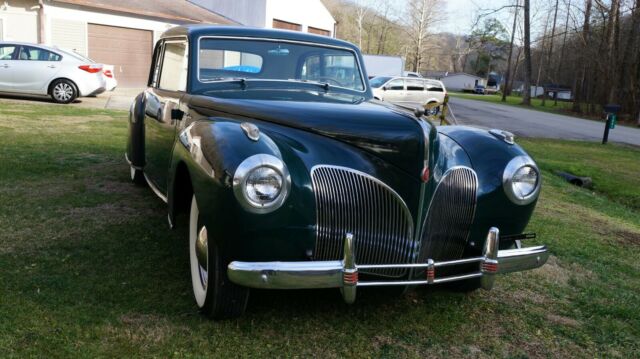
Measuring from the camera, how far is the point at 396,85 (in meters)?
21.7

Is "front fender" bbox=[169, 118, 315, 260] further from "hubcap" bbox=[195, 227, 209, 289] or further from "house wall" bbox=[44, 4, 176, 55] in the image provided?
"house wall" bbox=[44, 4, 176, 55]

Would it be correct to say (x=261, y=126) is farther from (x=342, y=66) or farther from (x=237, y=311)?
(x=342, y=66)

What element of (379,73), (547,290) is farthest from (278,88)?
(379,73)

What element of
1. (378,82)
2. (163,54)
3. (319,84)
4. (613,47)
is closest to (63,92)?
(163,54)

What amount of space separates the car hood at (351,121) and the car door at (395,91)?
18.2 m

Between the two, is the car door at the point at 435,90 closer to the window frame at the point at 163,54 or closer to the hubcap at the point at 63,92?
the hubcap at the point at 63,92

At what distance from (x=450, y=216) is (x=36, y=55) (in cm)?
1333

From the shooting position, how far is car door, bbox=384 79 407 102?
2130cm

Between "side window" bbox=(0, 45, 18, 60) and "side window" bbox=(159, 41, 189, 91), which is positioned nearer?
"side window" bbox=(159, 41, 189, 91)

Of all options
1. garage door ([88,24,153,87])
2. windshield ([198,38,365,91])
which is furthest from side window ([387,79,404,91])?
windshield ([198,38,365,91])

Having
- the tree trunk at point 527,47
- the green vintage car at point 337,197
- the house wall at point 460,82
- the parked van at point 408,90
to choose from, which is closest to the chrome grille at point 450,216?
the green vintage car at point 337,197

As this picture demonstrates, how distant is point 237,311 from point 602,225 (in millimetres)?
4609

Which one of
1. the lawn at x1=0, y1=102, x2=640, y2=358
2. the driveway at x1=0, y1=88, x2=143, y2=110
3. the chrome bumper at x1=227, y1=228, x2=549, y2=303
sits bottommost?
the lawn at x1=0, y1=102, x2=640, y2=358

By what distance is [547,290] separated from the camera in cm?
379
